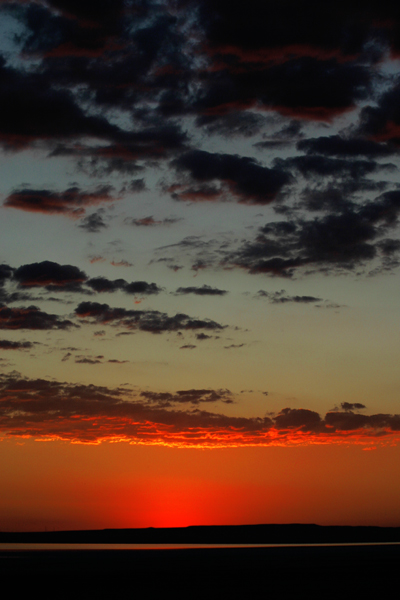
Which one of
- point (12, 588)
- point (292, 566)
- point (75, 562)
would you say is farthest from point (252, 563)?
point (12, 588)

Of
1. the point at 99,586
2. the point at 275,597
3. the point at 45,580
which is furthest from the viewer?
the point at 45,580

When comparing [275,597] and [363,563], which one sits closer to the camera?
[275,597]

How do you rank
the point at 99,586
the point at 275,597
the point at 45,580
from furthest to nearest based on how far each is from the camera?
the point at 45,580 → the point at 99,586 → the point at 275,597

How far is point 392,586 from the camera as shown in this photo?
1620 inches

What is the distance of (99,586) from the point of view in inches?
1580

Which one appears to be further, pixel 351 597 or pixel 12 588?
pixel 12 588

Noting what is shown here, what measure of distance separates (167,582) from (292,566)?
1751cm

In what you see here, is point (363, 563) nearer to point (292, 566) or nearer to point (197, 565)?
point (292, 566)

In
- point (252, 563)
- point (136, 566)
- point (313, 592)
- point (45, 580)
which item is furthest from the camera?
point (252, 563)

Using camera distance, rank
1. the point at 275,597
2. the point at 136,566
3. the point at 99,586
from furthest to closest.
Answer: the point at 136,566 < the point at 99,586 < the point at 275,597

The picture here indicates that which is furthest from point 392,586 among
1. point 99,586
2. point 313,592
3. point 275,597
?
point 99,586

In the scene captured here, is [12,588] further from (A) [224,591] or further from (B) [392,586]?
(B) [392,586]

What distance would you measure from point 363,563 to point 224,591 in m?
26.9

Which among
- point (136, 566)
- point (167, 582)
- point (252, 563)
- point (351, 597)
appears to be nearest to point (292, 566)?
point (252, 563)
